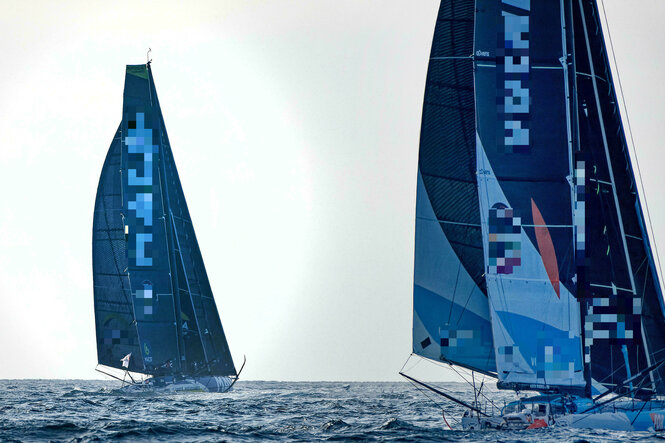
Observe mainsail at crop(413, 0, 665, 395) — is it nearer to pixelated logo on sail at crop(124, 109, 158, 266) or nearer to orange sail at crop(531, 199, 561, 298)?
orange sail at crop(531, 199, 561, 298)

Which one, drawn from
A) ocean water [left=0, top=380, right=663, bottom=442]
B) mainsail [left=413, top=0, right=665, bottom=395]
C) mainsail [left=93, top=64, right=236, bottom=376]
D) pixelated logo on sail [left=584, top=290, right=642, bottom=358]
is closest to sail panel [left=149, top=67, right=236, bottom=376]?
mainsail [left=93, top=64, right=236, bottom=376]

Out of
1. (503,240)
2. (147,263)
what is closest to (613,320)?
(503,240)

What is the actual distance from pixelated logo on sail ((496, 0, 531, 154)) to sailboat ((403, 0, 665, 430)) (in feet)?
0.10

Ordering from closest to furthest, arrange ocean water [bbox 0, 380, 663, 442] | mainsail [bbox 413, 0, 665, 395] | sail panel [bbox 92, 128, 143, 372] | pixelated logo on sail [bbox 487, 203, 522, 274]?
ocean water [bbox 0, 380, 663, 442] < mainsail [bbox 413, 0, 665, 395] < pixelated logo on sail [bbox 487, 203, 522, 274] < sail panel [bbox 92, 128, 143, 372]

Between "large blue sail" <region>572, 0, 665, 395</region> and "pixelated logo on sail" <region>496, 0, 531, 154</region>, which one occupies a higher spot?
"pixelated logo on sail" <region>496, 0, 531, 154</region>

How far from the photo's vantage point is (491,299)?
33625mm

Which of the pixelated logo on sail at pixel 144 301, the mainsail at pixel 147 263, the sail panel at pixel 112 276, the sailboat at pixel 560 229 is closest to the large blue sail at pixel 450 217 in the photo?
the sailboat at pixel 560 229

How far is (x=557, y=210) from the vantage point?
33.8 meters

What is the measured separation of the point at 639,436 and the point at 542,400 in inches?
113

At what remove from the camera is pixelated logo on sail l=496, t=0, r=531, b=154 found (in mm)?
34125

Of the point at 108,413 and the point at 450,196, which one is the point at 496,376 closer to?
the point at 450,196

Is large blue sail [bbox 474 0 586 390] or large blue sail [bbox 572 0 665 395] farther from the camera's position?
large blue sail [bbox 572 0 665 395]

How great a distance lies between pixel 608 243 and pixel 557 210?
228 centimetres

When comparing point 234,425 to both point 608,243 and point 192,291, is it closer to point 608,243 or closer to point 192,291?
point 608,243
